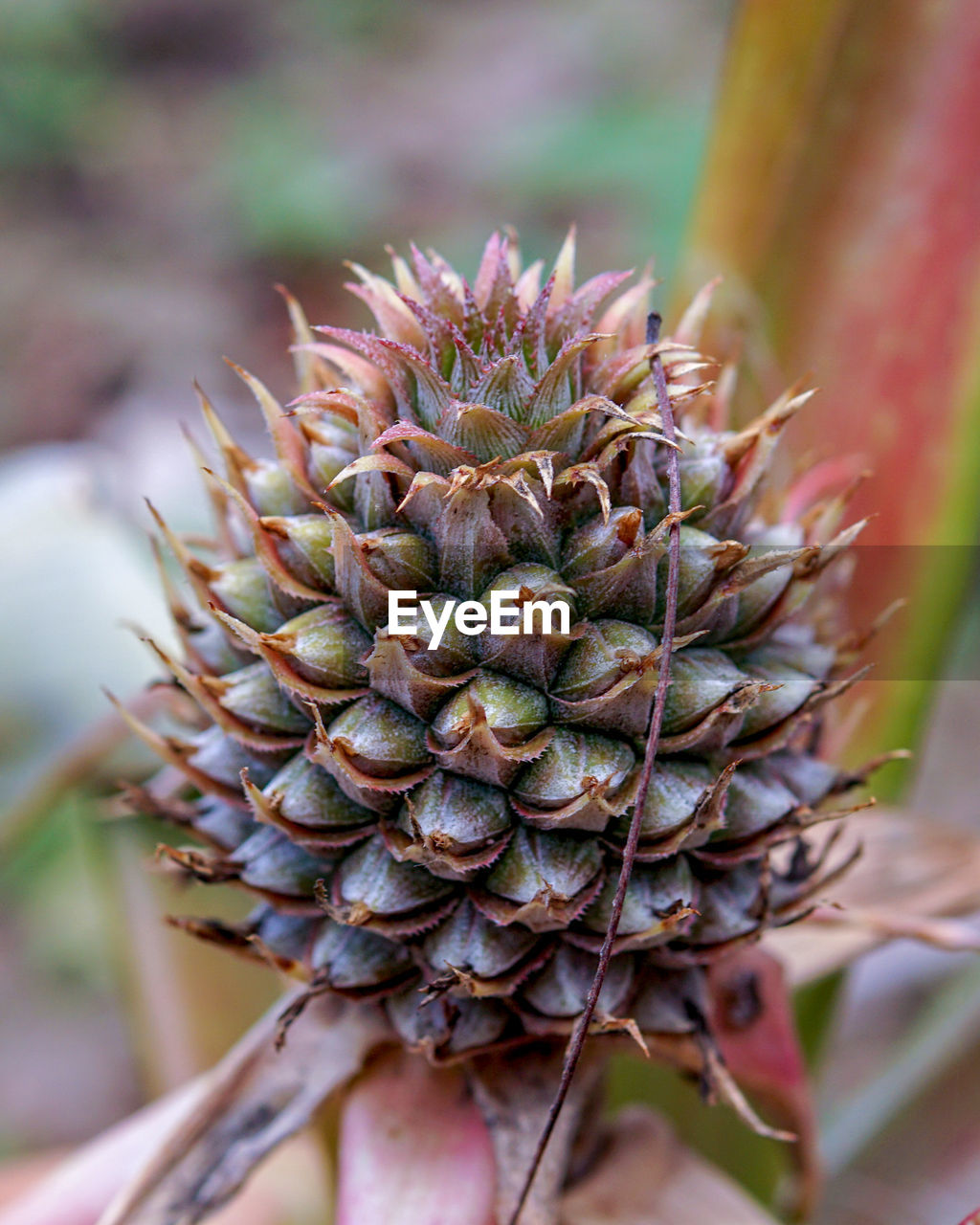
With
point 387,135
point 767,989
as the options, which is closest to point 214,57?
point 387,135

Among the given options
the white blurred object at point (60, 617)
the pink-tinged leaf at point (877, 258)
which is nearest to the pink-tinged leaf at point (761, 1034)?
the pink-tinged leaf at point (877, 258)

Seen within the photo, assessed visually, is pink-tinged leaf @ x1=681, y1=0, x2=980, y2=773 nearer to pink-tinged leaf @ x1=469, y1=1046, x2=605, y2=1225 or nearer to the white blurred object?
pink-tinged leaf @ x1=469, y1=1046, x2=605, y2=1225

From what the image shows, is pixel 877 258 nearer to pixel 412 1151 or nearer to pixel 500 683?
pixel 500 683

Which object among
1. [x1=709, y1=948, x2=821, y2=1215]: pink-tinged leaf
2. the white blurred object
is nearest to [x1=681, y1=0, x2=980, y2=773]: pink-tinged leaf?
[x1=709, y1=948, x2=821, y2=1215]: pink-tinged leaf

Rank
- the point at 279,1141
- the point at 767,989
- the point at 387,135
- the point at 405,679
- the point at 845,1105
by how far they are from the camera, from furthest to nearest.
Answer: the point at 387,135 < the point at 845,1105 < the point at 767,989 < the point at 279,1141 < the point at 405,679

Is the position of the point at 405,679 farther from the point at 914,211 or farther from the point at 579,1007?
the point at 914,211

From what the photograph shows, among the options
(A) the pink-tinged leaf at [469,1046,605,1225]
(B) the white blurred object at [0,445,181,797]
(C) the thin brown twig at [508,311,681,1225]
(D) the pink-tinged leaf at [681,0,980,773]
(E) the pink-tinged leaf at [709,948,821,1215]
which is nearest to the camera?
(C) the thin brown twig at [508,311,681,1225]

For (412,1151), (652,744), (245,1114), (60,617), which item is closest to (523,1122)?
(412,1151)
